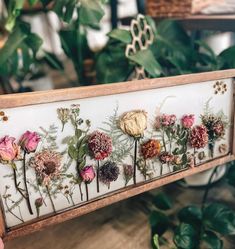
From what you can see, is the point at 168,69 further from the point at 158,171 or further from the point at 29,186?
the point at 29,186

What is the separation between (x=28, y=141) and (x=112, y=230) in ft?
1.43

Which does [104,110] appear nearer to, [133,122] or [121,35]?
[133,122]

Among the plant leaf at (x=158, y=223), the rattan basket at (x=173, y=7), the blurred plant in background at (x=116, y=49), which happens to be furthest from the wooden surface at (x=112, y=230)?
the rattan basket at (x=173, y=7)

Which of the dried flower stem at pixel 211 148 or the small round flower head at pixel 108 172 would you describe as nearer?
the small round flower head at pixel 108 172

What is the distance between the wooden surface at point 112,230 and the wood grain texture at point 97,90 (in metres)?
0.44

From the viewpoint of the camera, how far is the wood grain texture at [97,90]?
0.52 metres

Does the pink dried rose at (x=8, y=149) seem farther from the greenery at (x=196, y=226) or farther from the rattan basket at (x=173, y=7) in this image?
the rattan basket at (x=173, y=7)

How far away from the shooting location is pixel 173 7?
3.50ft

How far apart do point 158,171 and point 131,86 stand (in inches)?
9.1

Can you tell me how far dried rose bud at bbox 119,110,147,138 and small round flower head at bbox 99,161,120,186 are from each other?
8 cm

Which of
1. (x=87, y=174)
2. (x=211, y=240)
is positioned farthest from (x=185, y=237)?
(x=87, y=174)

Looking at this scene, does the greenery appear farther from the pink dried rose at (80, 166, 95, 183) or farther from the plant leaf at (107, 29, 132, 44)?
the plant leaf at (107, 29, 132, 44)

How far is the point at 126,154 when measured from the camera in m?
0.65

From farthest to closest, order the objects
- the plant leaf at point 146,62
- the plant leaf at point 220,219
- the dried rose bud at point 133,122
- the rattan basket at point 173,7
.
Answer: the rattan basket at point 173,7, the plant leaf at point 146,62, the plant leaf at point 220,219, the dried rose bud at point 133,122
